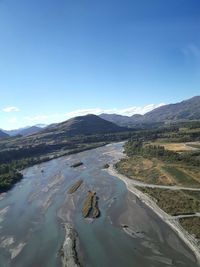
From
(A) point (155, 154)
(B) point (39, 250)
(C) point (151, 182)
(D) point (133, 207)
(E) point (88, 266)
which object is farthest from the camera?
(A) point (155, 154)

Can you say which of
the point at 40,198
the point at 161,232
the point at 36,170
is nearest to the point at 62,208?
the point at 40,198

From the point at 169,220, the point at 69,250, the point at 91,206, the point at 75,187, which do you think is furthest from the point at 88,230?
the point at 75,187

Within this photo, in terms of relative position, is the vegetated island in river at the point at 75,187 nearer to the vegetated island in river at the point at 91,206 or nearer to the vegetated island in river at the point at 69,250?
the vegetated island in river at the point at 91,206

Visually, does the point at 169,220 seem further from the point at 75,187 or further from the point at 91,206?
the point at 75,187

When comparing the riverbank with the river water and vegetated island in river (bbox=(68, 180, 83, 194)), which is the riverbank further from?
vegetated island in river (bbox=(68, 180, 83, 194))

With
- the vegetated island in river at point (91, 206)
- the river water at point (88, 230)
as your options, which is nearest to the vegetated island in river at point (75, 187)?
the river water at point (88, 230)

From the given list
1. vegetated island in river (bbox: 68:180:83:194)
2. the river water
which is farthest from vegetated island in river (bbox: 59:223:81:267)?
vegetated island in river (bbox: 68:180:83:194)

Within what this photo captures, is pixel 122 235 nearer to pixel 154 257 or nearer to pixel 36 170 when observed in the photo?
pixel 154 257
